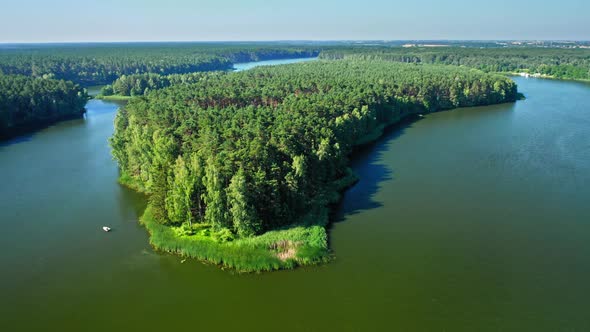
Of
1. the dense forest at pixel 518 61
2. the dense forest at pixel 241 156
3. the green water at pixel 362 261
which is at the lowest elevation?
the green water at pixel 362 261

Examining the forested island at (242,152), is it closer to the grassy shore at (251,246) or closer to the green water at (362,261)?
the grassy shore at (251,246)

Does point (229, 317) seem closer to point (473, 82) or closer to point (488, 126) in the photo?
point (488, 126)

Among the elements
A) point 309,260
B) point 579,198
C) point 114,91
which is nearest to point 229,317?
point 309,260

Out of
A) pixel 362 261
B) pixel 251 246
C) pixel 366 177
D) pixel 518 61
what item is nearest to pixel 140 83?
pixel 366 177

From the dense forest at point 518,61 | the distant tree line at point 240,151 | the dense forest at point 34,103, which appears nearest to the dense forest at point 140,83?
the dense forest at point 34,103

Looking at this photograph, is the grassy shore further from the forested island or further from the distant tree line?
the distant tree line

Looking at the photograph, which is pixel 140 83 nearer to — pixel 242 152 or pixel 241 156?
pixel 242 152
